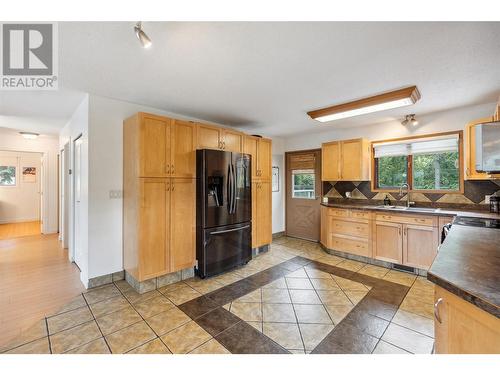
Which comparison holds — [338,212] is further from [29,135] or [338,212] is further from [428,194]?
[29,135]

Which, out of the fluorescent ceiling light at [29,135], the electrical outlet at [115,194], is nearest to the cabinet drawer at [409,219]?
the electrical outlet at [115,194]

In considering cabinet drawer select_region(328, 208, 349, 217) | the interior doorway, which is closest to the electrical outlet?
cabinet drawer select_region(328, 208, 349, 217)

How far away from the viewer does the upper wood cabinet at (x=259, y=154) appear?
3852mm

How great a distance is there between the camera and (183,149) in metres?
2.96

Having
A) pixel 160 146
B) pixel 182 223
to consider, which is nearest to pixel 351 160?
pixel 182 223

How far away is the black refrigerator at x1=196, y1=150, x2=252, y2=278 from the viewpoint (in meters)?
3.01

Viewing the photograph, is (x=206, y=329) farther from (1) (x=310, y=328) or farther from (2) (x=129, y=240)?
(2) (x=129, y=240)

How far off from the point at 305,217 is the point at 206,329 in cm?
364

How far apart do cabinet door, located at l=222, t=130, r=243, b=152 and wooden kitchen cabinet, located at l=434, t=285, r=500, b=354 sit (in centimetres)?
293

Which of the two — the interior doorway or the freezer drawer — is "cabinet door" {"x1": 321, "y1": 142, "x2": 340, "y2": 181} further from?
the interior doorway

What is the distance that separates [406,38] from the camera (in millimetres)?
1683

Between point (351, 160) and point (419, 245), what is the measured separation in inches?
67.2

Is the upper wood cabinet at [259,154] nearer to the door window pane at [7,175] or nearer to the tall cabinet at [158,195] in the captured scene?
the tall cabinet at [158,195]

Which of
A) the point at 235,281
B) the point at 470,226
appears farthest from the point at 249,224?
the point at 470,226
